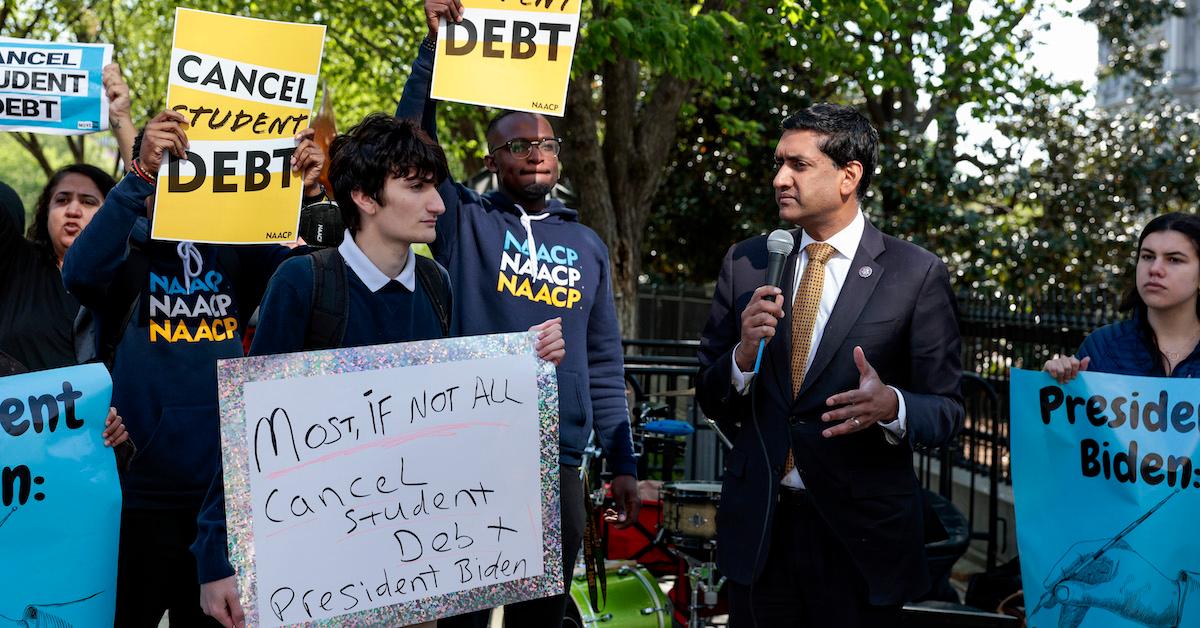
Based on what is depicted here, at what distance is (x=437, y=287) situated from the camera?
339 centimetres

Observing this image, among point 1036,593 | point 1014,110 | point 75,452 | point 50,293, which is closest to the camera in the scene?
point 75,452

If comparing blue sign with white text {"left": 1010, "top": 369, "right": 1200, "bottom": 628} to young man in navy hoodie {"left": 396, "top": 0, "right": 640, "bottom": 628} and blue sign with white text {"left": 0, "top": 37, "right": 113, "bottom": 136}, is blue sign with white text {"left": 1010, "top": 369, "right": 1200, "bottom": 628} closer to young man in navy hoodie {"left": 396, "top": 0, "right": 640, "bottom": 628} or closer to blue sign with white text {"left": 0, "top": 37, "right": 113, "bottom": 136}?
young man in navy hoodie {"left": 396, "top": 0, "right": 640, "bottom": 628}

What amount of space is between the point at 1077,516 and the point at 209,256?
9.70 ft

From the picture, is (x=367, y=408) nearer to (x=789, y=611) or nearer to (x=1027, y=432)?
(x=789, y=611)

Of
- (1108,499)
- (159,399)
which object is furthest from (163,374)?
(1108,499)

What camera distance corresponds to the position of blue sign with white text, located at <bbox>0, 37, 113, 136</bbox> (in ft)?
16.8

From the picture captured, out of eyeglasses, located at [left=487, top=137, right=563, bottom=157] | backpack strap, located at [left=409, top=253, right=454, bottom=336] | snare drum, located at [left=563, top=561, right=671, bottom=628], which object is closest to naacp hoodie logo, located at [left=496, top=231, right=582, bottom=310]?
eyeglasses, located at [left=487, top=137, right=563, bottom=157]

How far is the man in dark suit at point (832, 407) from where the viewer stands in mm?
3502

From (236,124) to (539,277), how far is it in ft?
3.63

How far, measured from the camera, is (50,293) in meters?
4.36

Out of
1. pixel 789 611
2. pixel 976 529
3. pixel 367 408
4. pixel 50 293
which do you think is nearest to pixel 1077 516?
pixel 789 611

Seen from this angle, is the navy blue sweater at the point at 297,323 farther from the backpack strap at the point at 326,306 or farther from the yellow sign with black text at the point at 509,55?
the yellow sign with black text at the point at 509,55

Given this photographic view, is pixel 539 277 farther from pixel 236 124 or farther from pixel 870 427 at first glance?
pixel 870 427

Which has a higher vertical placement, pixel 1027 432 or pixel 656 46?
pixel 656 46
